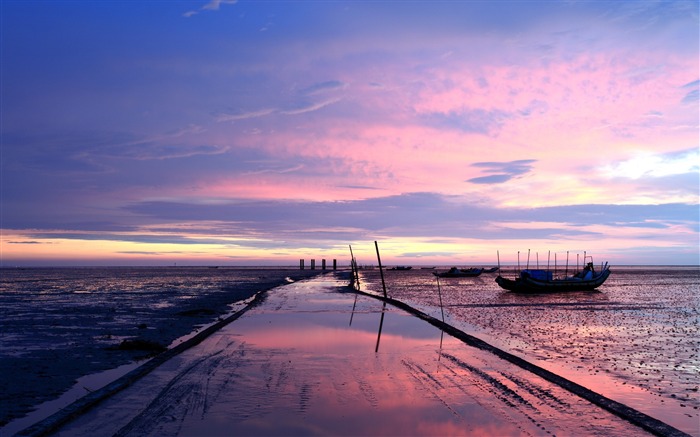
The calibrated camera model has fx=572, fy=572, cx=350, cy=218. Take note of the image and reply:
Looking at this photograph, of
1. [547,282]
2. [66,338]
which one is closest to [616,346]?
[66,338]

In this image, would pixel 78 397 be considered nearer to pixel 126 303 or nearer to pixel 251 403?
pixel 251 403

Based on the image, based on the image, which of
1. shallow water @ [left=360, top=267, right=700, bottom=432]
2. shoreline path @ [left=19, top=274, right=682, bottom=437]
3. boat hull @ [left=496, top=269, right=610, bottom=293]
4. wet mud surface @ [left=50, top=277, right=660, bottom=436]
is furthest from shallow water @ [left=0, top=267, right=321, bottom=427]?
boat hull @ [left=496, top=269, right=610, bottom=293]

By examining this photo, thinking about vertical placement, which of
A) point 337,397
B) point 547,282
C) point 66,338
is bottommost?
point 66,338

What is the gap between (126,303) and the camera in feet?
130

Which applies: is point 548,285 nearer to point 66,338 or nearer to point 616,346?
point 616,346

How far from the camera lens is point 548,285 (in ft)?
191

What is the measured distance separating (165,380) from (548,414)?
8.32m

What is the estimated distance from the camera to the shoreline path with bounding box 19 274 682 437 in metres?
9.37

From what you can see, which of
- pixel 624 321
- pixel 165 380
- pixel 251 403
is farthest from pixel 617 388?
pixel 624 321

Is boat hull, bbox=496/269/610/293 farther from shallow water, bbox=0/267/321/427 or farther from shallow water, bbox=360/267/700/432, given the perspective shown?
shallow water, bbox=0/267/321/427

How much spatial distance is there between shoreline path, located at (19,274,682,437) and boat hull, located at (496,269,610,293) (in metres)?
40.1

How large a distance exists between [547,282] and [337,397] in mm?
51047

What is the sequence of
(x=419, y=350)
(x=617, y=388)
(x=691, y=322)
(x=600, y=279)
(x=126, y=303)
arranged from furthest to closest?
(x=600, y=279) < (x=126, y=303) < (x=691, y=322) < (x=419, y=350) < (x=617, y=388)

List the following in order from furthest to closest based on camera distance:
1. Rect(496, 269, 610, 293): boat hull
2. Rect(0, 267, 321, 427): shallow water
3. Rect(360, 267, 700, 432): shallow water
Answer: Rect(496, 269, 610, 293): boat hull
Rect(0, 267, 321, 427): shallow water
Rect(360, 267, 700, 432): shallow water
